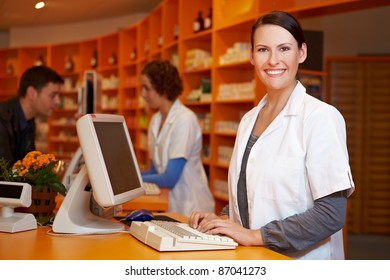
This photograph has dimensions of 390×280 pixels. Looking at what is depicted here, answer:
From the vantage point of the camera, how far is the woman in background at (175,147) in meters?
3.89

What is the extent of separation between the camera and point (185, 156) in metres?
3.88

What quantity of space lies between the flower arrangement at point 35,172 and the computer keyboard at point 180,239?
58 cm

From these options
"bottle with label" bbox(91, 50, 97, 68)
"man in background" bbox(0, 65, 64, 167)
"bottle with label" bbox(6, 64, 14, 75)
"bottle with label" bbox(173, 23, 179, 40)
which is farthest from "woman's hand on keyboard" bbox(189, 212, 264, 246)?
"bottle with label" bbox(91, 50, 97, 68)

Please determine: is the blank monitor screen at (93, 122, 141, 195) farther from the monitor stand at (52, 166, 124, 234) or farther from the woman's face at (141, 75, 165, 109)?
the woman's face at (141, 75, 165, 109)

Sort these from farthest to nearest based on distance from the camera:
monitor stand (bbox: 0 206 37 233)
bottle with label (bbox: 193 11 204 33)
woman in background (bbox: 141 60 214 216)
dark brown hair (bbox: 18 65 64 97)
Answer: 1. bottle with label (bbox: 193 11 204 33)
2. woman in background (bbox: 141 60 214 216)
3. dark brown hair (bbox: 18 65 64 97)
4. monitor stand (bbox: 0 206 37 233)

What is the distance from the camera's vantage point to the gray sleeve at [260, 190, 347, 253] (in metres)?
1.95

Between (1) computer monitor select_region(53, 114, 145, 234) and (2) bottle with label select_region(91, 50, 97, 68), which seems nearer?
(1) computer monitor select_region(53, 114, 145, 234)

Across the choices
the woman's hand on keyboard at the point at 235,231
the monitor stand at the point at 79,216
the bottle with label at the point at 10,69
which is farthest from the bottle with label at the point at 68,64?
the woman's hand on keyboard at the point at 235,231

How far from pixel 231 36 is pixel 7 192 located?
12.8 feet

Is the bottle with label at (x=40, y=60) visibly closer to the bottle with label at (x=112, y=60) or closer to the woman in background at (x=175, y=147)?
the bottle with label at (x=112, y=60)

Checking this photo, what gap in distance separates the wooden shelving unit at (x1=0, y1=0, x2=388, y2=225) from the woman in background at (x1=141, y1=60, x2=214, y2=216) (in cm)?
106

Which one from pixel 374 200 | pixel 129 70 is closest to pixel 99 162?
pixel 374 200
